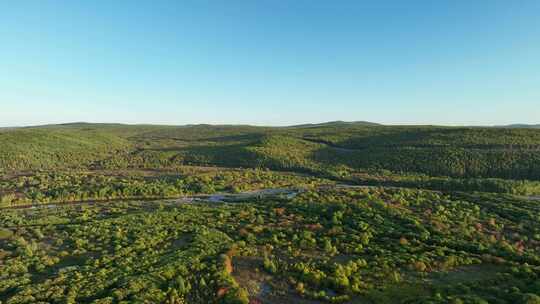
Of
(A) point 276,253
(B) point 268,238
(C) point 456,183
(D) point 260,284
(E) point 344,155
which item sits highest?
(E) point 344,155

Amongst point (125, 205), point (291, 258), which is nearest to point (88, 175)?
point (125, 205)

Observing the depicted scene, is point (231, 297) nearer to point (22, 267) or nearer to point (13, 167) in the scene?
point (22, 267)

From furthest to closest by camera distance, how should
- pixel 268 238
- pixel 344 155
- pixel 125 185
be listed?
1. pixel 344 155
2. pixel 125 185
3. pixel 268 238

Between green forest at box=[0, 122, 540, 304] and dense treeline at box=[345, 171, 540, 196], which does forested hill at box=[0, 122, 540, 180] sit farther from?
dense treeline at box=[345, 171, 540, 196]

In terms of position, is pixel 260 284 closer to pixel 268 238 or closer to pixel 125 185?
pixel 268 238

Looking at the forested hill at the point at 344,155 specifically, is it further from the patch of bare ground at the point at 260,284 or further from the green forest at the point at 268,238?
the patch of bare ground at the point at 260,284

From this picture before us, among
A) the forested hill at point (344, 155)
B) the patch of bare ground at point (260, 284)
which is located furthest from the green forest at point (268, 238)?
the forested hill at point (344, 155)

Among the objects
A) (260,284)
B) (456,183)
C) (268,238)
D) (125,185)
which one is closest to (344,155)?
(456,183)
